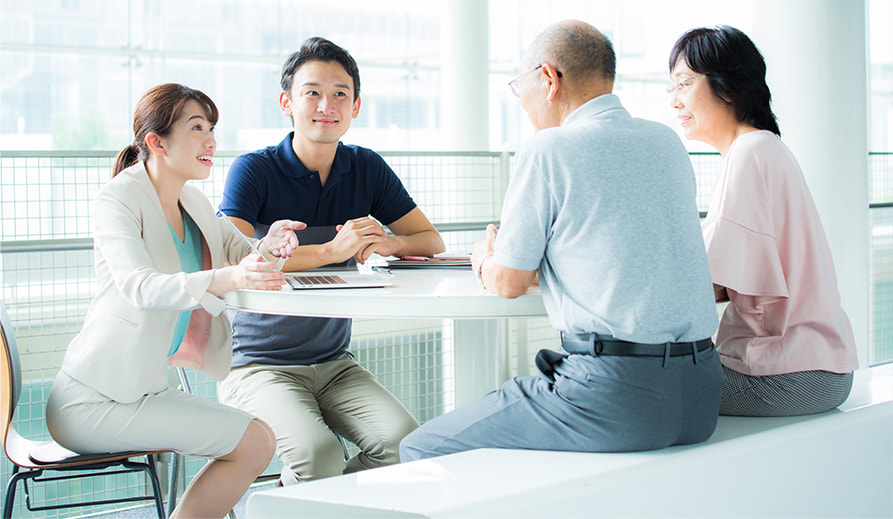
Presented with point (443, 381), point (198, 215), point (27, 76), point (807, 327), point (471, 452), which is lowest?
point (443, 381)

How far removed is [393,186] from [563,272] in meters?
1.16

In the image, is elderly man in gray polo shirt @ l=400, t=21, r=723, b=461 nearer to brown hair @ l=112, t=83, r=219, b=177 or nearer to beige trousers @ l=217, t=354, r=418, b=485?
beige trousers @ l=217, t=354, r=418, b=485

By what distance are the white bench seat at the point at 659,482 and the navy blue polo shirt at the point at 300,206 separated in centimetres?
78

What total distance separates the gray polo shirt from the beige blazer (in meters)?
0.73

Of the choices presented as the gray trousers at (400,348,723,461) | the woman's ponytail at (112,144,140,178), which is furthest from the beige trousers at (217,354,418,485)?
the woman's ponytail at (112,144,140,178)

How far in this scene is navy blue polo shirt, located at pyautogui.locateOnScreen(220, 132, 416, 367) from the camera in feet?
6.73

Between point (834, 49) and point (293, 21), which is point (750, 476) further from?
point (293, 21)

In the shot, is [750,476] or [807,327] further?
[807,327]

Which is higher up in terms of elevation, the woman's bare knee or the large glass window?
the large glass window

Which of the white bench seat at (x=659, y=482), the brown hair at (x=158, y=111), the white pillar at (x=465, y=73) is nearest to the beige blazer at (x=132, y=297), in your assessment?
the brown hair at (x=158, y=111)

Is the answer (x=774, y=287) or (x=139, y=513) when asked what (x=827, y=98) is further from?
(x=139, y=513)

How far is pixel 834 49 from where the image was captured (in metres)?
3.26

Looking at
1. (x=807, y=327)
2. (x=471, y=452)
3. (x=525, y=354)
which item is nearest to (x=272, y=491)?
(x=471, y=452)

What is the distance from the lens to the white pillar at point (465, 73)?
5.40m
